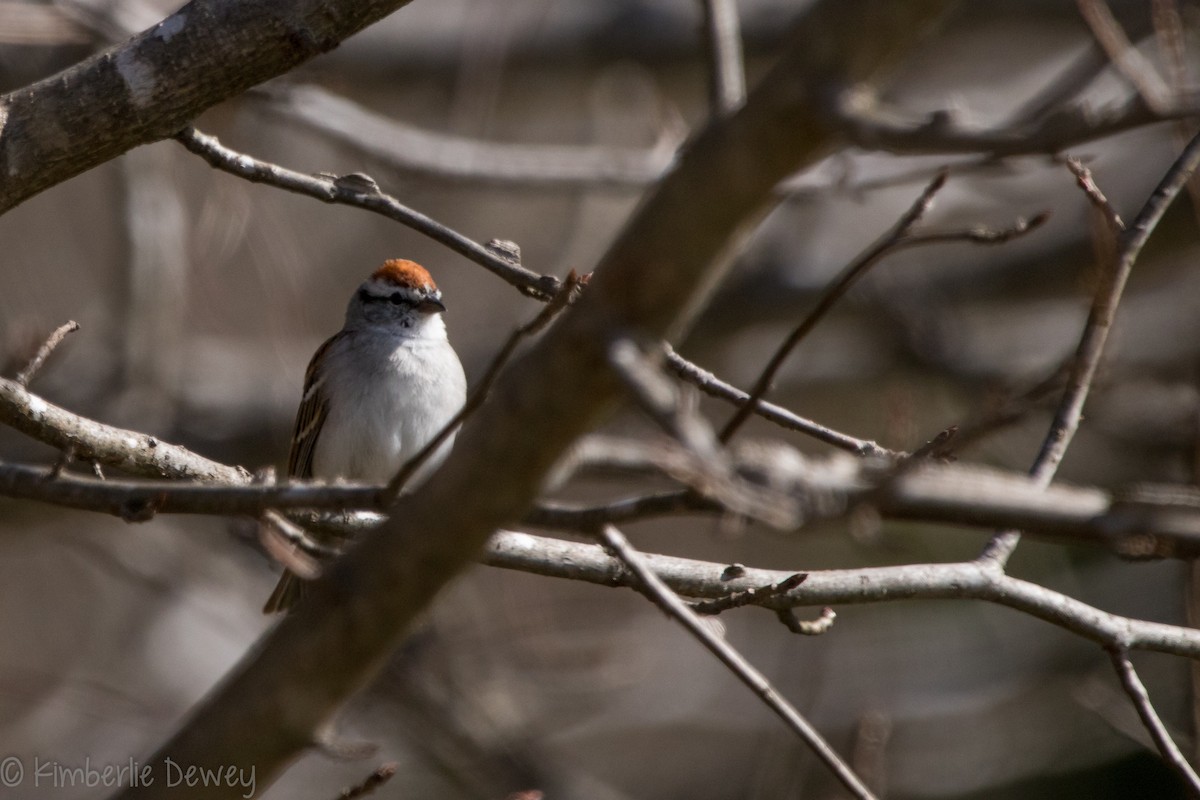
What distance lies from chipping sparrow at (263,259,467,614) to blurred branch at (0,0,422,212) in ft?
6.60

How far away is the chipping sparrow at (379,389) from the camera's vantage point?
4.86 metres

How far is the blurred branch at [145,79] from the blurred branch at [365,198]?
14 cm

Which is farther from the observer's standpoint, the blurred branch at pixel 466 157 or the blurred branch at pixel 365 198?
the blurred branch at pixel 466 157

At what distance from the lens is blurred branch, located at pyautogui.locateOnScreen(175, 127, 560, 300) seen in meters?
2.77

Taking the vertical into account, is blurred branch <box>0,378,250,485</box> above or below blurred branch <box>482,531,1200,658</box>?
above

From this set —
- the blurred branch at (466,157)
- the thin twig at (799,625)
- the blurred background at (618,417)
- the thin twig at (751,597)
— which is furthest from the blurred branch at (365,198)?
the blurred background at (618,417)

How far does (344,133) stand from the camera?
6.02 metres

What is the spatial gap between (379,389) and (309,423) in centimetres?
43

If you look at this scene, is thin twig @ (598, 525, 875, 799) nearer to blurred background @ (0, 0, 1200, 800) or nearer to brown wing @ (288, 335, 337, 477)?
brown wing @ (288, 335, 337, 477)

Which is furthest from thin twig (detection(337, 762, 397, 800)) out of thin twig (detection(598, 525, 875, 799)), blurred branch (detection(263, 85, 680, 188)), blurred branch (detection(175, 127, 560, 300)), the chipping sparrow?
blurred branch (detection(263, 85, 680, 188))

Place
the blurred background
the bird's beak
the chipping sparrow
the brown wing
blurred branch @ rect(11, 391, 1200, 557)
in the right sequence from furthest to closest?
the blurred background, the bird's beak, the brown wing, the chipping sparrow, blurred branch @ rect(11, 391, 1200, 557)

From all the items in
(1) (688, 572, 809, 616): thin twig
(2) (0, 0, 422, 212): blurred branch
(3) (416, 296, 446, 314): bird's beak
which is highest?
(3) (416, 296, 446, 314): bird's beak

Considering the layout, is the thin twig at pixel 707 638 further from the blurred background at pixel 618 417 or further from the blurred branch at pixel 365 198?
the blurred background at pixel 618 417

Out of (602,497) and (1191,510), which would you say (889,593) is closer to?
(1191,510)
